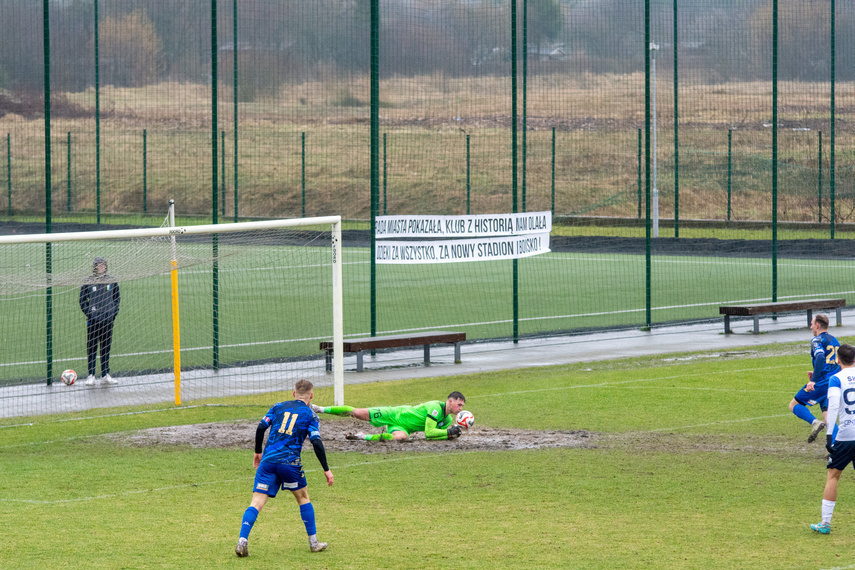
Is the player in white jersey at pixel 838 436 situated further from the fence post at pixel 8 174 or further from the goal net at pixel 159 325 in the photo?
the fence post at pixel 8 174

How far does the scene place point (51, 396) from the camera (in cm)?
1582

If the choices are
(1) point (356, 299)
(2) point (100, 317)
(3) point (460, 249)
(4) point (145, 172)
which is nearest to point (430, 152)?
(4) point (145, 172)

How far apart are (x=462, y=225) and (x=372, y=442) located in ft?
26.7

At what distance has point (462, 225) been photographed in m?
20.4

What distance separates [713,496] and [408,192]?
28.5 metres

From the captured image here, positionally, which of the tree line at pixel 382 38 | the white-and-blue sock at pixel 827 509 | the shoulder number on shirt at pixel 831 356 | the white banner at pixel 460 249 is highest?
the tree line at pixel 382 38

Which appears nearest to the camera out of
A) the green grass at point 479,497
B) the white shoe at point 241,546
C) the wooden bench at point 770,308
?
the white shoe at point 241,546

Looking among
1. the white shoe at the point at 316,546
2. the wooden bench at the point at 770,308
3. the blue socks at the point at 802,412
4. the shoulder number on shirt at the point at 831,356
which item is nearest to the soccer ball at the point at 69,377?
the white shoe at the point at 316,546

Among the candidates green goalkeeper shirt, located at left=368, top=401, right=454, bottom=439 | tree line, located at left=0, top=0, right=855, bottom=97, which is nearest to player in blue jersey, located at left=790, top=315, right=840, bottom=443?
green goalkeeper shirt, located at left=368, top=401, right=454, bottom=439

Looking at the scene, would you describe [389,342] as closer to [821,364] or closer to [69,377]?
[69,377]

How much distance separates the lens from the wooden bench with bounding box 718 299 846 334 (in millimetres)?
22156

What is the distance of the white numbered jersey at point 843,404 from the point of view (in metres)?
8.85

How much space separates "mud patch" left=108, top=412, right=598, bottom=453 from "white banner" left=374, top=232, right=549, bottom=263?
581 centimetres

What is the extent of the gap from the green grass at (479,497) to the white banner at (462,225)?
15.1ft
